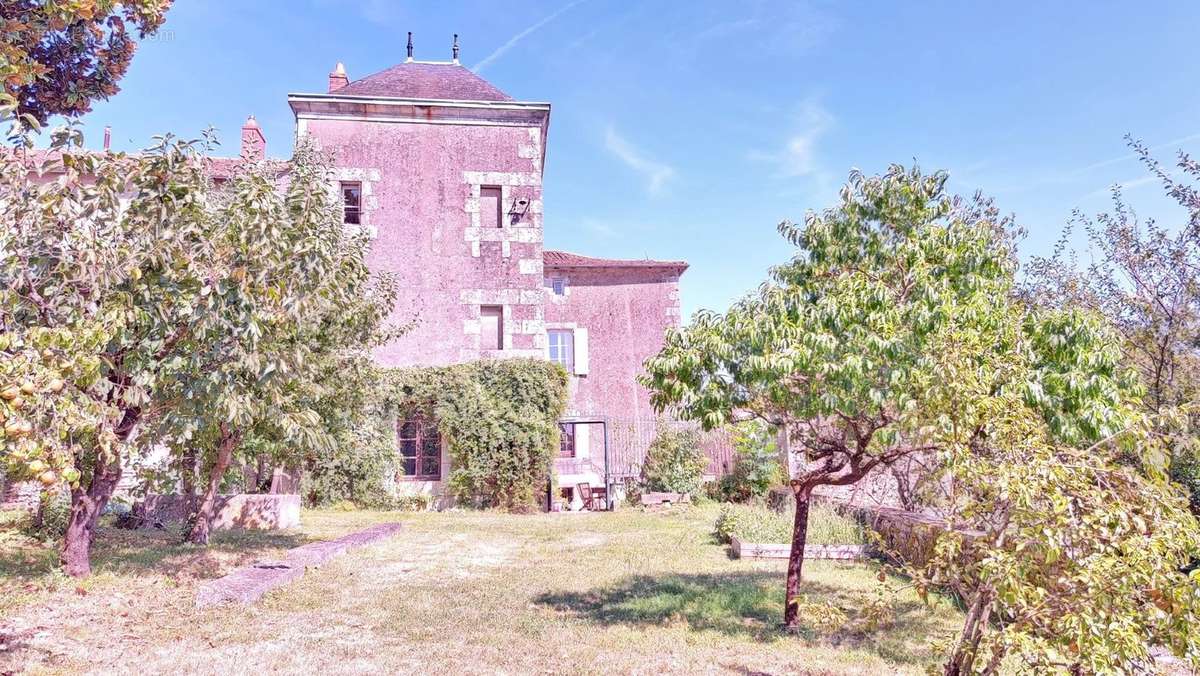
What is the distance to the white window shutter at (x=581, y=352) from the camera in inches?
926

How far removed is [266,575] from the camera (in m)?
7.93

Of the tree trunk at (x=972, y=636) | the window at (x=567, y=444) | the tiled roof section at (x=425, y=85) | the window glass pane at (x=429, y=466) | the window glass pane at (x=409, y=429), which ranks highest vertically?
the tiled roof section at (x=425, y=85)

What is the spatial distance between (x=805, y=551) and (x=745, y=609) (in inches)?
110

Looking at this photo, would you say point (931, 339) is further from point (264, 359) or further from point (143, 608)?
point (143, 608)

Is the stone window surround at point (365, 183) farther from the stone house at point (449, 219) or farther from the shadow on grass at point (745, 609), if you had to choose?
the shadow on grass at point (745, 609)

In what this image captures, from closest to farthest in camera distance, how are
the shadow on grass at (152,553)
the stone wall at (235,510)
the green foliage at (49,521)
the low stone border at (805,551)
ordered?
the shadow on grass at (152,553), the low stone border at (805,551), the green foliage at (49,521), the stone wall at (235,510)

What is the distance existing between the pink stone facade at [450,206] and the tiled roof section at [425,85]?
0.20 ft

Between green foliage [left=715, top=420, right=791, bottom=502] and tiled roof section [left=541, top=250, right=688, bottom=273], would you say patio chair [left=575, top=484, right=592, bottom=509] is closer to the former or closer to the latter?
green foliage [left=715, top=420, right=791, bottom=502]

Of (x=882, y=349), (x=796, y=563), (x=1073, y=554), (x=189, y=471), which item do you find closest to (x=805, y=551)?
(x=796, y=563)

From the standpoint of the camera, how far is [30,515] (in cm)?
1180

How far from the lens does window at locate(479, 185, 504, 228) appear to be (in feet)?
66.2

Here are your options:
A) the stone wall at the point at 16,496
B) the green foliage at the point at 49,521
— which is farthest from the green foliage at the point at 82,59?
the stone wall at the point at 16,496

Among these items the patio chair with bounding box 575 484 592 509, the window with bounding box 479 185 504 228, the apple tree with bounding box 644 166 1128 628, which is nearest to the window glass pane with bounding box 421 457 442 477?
the patio chair with bounding box 575 484 592 509

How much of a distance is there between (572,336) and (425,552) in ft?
44.8
